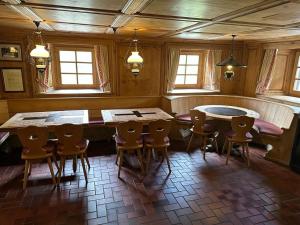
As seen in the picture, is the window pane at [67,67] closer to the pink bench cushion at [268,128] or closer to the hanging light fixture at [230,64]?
the hanging light fixture at [230,64]

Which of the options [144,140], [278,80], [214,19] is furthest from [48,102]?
[278,80]

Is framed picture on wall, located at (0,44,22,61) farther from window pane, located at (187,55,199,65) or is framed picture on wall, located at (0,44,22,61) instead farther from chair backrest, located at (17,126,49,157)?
window pane, located at (187,55,199,65)

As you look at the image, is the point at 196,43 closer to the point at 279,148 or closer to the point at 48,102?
the point at 279,148

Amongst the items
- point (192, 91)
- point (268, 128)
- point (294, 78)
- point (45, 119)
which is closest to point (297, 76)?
point (294, 78)

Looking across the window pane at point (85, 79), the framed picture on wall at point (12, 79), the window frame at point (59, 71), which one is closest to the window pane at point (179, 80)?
the window frame at point (59, 71)

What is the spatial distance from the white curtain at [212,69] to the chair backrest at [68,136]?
12.6ft

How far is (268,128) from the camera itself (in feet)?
13.6

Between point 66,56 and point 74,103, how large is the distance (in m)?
1.12

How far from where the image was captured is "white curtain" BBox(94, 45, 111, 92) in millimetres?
4703

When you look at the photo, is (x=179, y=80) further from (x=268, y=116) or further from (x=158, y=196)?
(x=158, y=196)

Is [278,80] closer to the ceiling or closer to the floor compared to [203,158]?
closer to the ceiling

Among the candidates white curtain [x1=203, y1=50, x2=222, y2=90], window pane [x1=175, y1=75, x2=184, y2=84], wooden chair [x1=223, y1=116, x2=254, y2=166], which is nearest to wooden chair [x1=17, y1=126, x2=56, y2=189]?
wooden chair [x1=223, y1=116, x2=254, y2=166]

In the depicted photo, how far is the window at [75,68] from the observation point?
15.9 ft

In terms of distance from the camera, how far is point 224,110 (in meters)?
4.50
